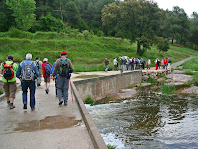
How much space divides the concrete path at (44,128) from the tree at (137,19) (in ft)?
114

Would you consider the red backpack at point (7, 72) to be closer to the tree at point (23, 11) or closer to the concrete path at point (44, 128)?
the concrete path at point (44, 128)

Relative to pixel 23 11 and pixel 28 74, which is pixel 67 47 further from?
pixel 28 74

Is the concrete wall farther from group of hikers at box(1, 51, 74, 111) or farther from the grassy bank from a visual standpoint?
the grassy bank

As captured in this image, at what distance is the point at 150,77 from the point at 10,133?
23.6 meters

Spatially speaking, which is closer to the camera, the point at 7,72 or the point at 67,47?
the point at 7,72

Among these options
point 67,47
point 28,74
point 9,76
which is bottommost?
point 9,76

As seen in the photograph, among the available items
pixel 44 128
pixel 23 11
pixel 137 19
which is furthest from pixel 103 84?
pixel 23 11

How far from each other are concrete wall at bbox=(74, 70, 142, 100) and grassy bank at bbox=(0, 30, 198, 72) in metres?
10.1

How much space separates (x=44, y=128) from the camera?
6141 mm

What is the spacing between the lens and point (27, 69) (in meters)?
7.57

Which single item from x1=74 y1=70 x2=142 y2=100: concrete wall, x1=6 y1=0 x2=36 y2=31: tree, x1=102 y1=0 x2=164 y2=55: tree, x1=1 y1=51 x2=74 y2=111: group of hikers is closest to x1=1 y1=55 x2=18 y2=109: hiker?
x1=1 y1=51 x2=74 y2=111: group of hikers

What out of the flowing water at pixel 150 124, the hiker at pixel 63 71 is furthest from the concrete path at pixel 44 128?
the flowing water at pixel 150 124

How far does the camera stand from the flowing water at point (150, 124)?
8.16m

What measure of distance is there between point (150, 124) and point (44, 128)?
19.1 feet
